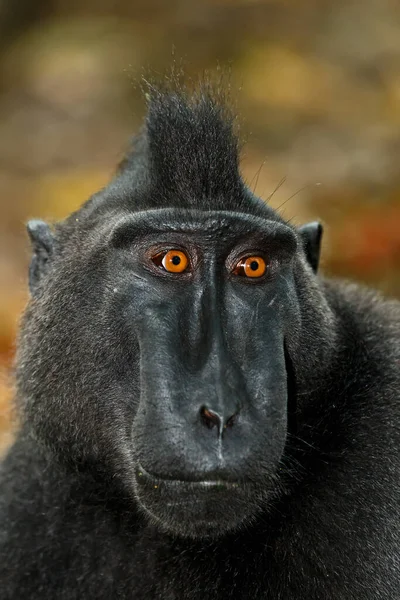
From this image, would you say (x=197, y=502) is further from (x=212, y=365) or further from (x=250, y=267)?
(x=250, y=267)

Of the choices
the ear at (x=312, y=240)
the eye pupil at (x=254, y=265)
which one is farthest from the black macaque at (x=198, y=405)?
the ear at (x=312, y=240)

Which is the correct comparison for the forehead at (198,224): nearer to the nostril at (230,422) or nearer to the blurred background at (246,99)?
the nostril at (230,422)

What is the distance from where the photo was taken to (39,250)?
4.83 m

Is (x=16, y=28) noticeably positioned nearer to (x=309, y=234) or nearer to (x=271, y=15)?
(x=271, y=15)

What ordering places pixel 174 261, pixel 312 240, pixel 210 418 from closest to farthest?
pixel 210 418, pixel 174 261, pixel 312 240

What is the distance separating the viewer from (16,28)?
16453 millimetres

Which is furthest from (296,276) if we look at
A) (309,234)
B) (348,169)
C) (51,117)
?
(51,117)

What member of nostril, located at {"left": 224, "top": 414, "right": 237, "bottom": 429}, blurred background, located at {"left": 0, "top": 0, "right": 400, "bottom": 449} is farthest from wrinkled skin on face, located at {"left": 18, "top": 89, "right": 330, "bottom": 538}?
blurred background, located at {"left": 0, "top": 0, "right": 400, "bottom": 449}

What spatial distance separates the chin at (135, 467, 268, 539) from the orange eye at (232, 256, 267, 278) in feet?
2.95

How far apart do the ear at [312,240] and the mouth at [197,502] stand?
1699mm

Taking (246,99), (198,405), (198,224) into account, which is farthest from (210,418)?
(246,99)

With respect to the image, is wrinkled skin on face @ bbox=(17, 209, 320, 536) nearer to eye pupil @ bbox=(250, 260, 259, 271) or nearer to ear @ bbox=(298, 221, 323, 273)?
eye pupil @ bbox=(250, 260, 259, 271)

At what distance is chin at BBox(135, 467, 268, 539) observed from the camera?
3.48 meters

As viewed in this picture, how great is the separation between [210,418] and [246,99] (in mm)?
11786
